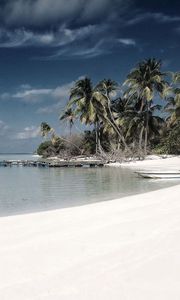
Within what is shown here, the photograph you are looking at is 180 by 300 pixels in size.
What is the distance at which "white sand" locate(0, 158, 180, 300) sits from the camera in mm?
3098

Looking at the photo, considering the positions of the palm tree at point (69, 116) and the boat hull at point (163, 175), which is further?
the palm tree at point (69, 116)

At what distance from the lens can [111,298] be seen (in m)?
2.94

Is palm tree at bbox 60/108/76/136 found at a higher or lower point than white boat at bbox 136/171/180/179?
higher

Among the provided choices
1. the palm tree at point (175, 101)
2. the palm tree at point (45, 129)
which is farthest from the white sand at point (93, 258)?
the palm tree at point (45, 129)

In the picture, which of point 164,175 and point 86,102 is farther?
point 86,102

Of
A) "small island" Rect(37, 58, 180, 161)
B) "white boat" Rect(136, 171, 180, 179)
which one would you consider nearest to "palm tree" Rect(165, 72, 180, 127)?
"small island" Rect(37, 58, 180, 161)

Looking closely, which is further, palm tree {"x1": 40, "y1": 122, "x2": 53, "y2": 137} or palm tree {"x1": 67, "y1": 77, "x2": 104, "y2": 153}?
palm tree {"x1": 40, "y1": 122, "x2": 53, "y2": 137}

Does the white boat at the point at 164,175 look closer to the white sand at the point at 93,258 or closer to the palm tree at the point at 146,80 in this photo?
the white sand at the point at 93,258

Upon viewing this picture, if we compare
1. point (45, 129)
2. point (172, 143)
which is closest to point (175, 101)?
point (172, 143)

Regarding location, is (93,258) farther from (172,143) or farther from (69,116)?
(69,116)

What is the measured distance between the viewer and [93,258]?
3973 millimetres

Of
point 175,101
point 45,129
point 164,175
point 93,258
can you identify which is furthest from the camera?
point 45,129

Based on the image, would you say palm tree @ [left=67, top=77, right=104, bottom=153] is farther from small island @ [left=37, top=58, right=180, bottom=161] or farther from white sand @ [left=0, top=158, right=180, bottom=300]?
white sand @ [left=0, top=158, right=180, bottom=300]

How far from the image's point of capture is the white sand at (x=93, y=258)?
310 centimetres
